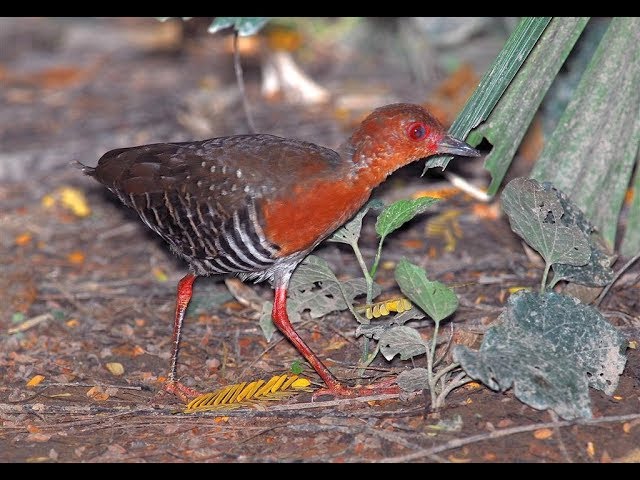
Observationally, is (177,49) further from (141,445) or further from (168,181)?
(141,445)

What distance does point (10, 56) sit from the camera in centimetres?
933

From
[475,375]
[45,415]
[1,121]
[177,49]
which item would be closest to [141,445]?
[45,415]

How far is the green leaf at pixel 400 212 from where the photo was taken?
150 inches

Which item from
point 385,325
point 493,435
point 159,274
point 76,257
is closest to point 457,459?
point 493,435

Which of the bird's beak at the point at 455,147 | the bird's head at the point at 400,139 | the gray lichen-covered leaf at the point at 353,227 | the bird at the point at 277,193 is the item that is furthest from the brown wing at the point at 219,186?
the bird's beak at the point at 455,147

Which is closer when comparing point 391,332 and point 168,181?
point 391,332

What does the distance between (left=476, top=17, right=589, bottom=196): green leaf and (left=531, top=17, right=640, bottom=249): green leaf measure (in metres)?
0.22

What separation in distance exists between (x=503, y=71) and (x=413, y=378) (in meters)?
1.33

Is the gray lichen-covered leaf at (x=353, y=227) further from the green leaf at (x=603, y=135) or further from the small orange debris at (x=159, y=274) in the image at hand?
the small orange debris at (x=159, y=274)

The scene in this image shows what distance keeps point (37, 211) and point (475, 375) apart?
3829 mm

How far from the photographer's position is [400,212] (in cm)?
383

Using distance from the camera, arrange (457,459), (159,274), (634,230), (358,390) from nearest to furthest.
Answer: (457,459) → (358,390) → (634,230) → (159,274)

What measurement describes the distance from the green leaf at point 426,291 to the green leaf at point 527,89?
3.40 ft

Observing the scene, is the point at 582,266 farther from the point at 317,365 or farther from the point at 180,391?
the point at 180,391
